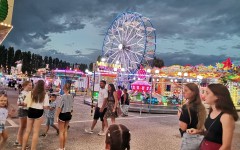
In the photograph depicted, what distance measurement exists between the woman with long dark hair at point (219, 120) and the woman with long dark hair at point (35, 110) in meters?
3.57

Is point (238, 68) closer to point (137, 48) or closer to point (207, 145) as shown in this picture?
point (137, 48)

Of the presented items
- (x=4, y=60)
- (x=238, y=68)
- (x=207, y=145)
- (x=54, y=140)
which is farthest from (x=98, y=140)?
(x=4, y=60)

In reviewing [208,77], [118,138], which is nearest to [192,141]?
[118,138]

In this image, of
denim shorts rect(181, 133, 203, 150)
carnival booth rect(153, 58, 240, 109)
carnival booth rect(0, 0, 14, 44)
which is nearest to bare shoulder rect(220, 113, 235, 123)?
denim shorts rect(181, 133, 203, 150)

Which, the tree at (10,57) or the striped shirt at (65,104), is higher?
the tree at (10,57)

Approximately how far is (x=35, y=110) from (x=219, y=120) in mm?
3838

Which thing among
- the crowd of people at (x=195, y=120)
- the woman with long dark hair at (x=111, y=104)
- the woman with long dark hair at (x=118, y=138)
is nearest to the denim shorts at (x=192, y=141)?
the crowd of people at (x=195, y=120)

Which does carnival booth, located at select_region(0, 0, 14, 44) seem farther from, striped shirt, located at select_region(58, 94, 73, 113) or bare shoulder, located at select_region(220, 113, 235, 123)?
bare shoulder, located at select_region(220, 113, 235, 123)

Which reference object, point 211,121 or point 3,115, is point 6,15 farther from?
point 211,121

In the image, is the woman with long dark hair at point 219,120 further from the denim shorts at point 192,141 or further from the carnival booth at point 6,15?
the carnival booth at point 6,15

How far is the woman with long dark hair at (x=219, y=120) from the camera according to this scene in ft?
8.92

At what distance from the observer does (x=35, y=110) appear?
5590 mm

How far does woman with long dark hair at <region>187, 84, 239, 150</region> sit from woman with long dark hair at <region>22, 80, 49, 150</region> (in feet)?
11.7

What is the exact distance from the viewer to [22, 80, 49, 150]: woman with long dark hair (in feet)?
18.3
